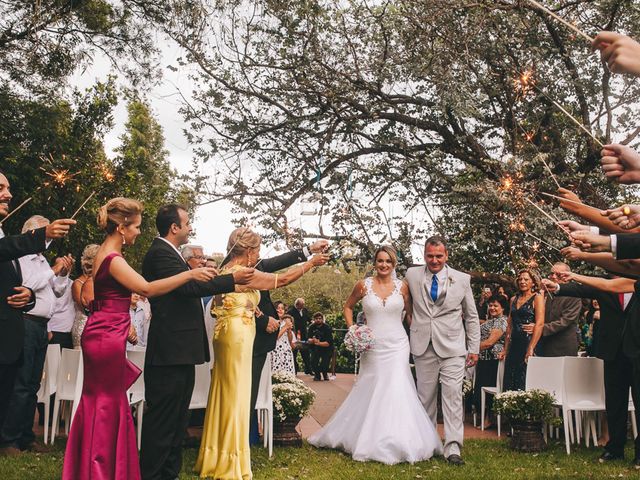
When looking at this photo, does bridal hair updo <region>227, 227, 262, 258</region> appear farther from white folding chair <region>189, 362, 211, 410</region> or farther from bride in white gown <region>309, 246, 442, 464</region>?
bride in white gown <region>309, 246, 442, 464</region>

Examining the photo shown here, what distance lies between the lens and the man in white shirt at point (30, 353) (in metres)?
6.45

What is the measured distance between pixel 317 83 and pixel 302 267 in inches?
212

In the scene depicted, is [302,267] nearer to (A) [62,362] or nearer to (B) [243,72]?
(A) [62,362]

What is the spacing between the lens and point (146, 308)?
28.1 ft

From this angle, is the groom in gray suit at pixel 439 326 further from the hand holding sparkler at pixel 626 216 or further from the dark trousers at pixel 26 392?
the dark trousers at pixel 26 392

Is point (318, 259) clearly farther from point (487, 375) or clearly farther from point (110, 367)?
point (487, 375)

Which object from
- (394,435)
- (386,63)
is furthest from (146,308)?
(386,63)

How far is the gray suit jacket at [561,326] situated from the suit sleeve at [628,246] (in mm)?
4952

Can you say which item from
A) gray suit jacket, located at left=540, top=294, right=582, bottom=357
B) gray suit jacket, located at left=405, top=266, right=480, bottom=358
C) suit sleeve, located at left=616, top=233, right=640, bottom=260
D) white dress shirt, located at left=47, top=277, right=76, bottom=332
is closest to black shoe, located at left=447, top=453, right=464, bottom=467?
gray suit jacket, located at left=405, top=266, right=480, bottom=358

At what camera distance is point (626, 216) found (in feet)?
12.3

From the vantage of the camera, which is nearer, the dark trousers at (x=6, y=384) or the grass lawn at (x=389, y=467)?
the dark trousers at (x=6, y=384)

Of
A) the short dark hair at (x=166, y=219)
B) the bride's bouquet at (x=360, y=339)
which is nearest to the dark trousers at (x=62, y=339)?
the bride's bouquet at (x=360, y=339)

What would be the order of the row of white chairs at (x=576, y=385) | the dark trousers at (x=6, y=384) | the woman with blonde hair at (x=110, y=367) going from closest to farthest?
the woman with blonde hair at (x=110, y=367) → the dark trousers at (x=6, y=384) → the row of white chairs at (x=576, y=385)

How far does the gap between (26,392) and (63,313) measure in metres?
1.75
